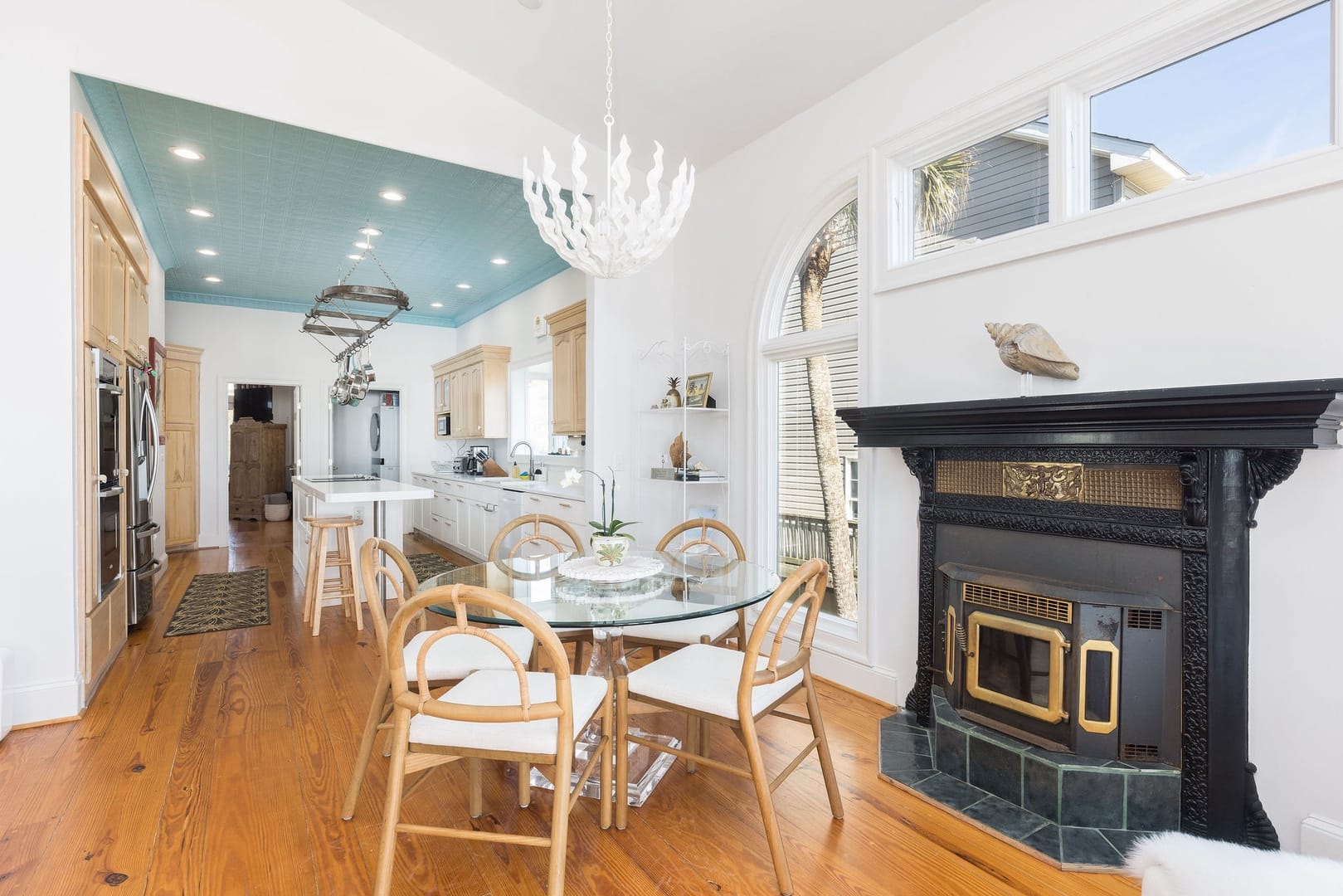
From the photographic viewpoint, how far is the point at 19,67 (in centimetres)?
288

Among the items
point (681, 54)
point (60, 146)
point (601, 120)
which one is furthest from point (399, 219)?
point (681, 54)

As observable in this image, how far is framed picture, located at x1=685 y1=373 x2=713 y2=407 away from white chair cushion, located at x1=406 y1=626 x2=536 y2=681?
2.13m

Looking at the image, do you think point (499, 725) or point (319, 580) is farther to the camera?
point (319, 580)

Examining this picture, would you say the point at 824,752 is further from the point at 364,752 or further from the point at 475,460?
the point at 475,460

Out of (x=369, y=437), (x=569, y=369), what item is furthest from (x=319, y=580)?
(x=369, y=437)

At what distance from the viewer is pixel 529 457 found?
7457 mm

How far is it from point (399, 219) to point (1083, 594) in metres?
5.40

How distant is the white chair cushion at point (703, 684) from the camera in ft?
6.56

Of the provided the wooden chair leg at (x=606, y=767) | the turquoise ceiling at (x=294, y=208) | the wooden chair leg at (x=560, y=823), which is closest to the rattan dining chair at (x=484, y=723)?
the wooden chair leg at (x=560, y=823)

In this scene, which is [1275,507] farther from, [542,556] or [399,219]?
[399,219]

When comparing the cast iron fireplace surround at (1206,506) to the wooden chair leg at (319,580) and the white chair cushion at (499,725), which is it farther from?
the wooden chair leg at (319,580)

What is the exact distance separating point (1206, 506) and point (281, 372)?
9.03 meters

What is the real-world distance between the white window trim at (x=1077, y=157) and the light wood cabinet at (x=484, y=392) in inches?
208

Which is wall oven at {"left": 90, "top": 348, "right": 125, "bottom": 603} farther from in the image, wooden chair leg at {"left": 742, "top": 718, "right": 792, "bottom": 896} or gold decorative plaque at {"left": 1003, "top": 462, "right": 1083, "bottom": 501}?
gold decorative plaque at {"left": 1003, "top": 462, "right": 1083, "bottom": 501}
